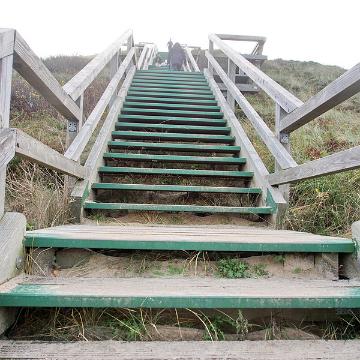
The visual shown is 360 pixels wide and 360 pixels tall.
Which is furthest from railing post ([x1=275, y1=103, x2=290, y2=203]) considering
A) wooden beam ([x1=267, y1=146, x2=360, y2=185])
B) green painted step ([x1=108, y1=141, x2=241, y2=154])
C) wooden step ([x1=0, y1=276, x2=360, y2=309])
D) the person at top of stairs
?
the person at top of stairs

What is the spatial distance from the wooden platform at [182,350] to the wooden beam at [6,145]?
2.24 feet

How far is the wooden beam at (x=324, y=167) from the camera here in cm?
184

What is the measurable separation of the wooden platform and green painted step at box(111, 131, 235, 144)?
348 cm

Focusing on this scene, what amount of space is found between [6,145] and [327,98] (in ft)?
6.11

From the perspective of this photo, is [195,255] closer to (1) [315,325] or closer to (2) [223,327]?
(2) [223,327]

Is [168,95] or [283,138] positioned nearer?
[283,138]

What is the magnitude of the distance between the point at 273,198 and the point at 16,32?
2.35m

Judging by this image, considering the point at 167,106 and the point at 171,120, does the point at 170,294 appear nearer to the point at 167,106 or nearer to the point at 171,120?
the point at 171,120

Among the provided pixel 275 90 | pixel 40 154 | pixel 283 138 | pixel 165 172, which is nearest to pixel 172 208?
pixel 165 172

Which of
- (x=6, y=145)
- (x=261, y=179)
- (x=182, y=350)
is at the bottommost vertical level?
(x=182, y=350)

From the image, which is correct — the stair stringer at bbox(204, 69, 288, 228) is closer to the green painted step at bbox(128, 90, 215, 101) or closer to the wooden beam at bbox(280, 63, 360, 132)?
the wooden beam at bbox(280, 63, 360, 132)

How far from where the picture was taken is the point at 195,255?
1.86 metres

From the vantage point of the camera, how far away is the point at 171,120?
5.34 metres

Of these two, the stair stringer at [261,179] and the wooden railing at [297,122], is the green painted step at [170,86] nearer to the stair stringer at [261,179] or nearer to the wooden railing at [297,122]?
the stair stringer at [261,179]
